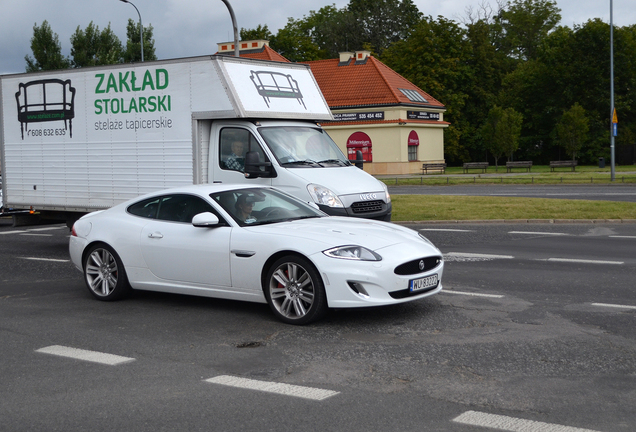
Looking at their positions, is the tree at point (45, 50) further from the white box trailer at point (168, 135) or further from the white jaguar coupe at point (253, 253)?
the white jaguar coupe at point (253, 253)

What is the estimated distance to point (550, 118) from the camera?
227 ft

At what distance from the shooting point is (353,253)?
7.26 m

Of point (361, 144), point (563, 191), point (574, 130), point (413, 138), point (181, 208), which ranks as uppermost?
point (574, 130)

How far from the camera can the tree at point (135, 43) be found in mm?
52938

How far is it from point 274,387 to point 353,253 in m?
2.15

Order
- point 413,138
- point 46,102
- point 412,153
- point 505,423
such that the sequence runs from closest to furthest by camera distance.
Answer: point 505,423 < point 46,102 < point 413,138 < point 412,153

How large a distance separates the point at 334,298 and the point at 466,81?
65954mm

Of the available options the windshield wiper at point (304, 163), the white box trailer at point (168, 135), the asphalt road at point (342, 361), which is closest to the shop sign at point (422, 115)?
the white box trailer at point (168, 135)

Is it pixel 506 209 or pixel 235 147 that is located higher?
pixel 235 147

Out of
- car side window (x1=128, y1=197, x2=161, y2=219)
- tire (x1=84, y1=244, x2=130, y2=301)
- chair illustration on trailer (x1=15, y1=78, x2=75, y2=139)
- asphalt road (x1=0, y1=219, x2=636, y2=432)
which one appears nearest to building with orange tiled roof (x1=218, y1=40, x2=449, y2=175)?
chair illustration on trailer (x1=15, y1=78, x2=75, y2=139)

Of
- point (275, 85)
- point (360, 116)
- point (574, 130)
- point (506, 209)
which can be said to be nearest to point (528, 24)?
point (574, 130)

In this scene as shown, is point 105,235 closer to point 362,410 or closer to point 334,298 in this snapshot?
point 334,298

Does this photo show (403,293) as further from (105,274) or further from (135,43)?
(135,43)

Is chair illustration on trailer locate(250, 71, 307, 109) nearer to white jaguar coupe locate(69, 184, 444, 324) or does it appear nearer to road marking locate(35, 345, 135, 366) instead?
white jaguar coupe locate(69, 184, 444, 324)
